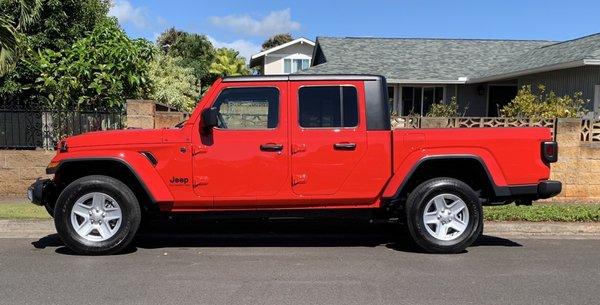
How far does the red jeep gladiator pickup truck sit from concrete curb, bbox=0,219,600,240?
1.34m

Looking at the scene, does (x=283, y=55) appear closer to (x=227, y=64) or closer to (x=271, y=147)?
(x=227, y=64)

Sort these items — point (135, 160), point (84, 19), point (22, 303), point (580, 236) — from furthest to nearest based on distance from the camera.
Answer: point (84, 19), point (580, 236), point (135, 160), point (22, 303)

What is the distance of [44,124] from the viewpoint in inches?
433

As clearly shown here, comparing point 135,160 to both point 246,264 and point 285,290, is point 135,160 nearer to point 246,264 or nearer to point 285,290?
point 246,264

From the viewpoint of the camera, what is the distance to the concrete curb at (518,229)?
311 inches

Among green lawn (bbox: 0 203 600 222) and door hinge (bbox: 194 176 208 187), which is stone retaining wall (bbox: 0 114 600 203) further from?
door hinge (bbox: 194 176 208 187)

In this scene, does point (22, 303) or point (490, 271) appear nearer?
point (22, 303)

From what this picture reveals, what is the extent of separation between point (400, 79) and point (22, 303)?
16990mm

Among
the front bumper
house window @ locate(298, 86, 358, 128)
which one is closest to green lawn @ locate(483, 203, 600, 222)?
house window @ locate(298, 86, 358, 128)

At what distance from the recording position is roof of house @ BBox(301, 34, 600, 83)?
19594 mm

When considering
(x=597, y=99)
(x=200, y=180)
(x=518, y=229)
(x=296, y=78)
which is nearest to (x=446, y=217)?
(x=518, y=229)

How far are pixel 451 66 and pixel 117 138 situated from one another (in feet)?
57.3

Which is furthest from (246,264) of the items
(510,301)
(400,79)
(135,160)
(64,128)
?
(400,79)

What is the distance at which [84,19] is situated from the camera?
14773 millimetres
